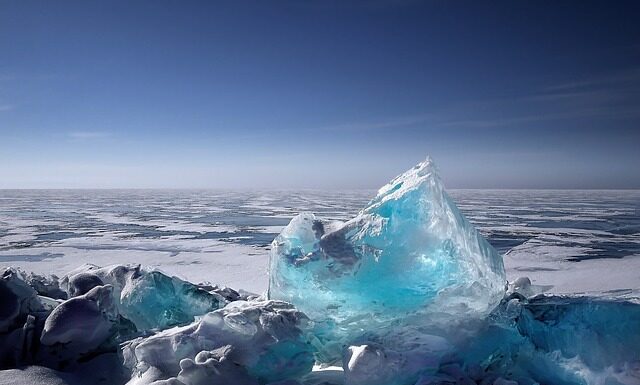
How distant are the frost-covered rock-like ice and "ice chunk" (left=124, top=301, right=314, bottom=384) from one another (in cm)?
34

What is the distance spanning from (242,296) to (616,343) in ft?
9.77

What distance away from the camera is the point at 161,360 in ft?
7.48

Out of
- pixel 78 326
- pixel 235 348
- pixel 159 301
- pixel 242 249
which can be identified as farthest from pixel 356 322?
pixel 242 249

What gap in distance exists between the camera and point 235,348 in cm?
230

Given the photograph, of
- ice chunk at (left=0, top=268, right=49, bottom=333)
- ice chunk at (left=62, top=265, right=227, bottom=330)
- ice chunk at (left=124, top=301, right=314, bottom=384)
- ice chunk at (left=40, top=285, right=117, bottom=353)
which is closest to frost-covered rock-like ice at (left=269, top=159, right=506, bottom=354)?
ice chunk at (left=124, top=301, right=314, bottom=384)

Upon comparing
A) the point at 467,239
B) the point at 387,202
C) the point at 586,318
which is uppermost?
the point at 387,202

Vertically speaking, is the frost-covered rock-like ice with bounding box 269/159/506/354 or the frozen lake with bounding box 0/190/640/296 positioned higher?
the frost-covered rock-like ice with bounding box 269/159/506/354

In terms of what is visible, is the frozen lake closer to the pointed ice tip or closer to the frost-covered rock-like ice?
the frost-covered rock-like ice

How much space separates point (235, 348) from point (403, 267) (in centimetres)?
106

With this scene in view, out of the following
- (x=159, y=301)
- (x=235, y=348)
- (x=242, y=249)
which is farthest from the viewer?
(x=242, y=249)

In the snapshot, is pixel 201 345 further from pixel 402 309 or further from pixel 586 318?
pixel 586 318

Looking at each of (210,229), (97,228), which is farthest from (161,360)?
(97,228)

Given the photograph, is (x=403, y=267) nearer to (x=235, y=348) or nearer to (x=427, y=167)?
(x=427, y=167)

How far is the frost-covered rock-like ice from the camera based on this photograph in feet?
8.18
